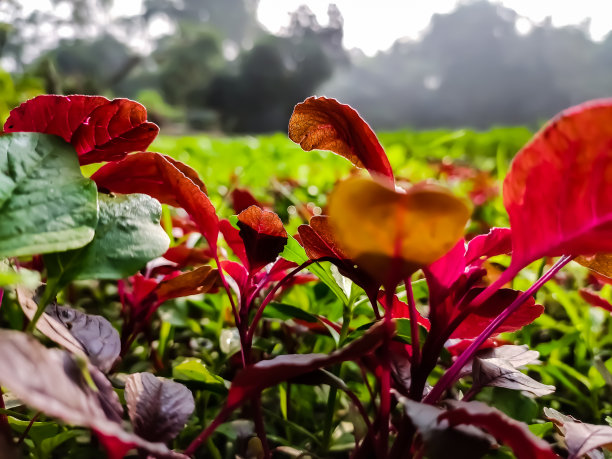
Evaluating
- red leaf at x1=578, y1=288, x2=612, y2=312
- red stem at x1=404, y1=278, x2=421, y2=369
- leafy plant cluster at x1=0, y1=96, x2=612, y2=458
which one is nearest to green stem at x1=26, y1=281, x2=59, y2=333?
Answer: leafy plant cluster at x1=0, y1=96, x2=612, y2=458

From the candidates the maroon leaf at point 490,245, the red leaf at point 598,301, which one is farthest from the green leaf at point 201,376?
the red leaf at point 598,301

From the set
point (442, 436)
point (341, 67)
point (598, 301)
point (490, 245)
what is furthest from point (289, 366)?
point (341, 67)

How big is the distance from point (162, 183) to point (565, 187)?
0.27 metres

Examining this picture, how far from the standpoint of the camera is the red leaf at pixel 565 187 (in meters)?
0.22

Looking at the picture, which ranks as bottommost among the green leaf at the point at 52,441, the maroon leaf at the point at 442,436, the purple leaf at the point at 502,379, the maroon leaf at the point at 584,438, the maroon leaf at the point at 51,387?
the green leaf at the point at 52,441

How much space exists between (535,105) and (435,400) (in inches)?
1270

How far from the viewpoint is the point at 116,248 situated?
0.88 ft

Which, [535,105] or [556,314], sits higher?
[535,105]

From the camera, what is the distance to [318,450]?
43cm

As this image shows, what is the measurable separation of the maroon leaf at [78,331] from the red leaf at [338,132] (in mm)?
196

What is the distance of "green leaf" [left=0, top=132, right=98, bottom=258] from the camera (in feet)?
0.78

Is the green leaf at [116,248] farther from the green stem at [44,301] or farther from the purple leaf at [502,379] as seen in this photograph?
the purple leaf at [502,379]

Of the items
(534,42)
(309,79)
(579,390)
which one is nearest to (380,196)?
(579,390)

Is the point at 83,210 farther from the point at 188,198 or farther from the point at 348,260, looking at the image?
the point at 348,260
